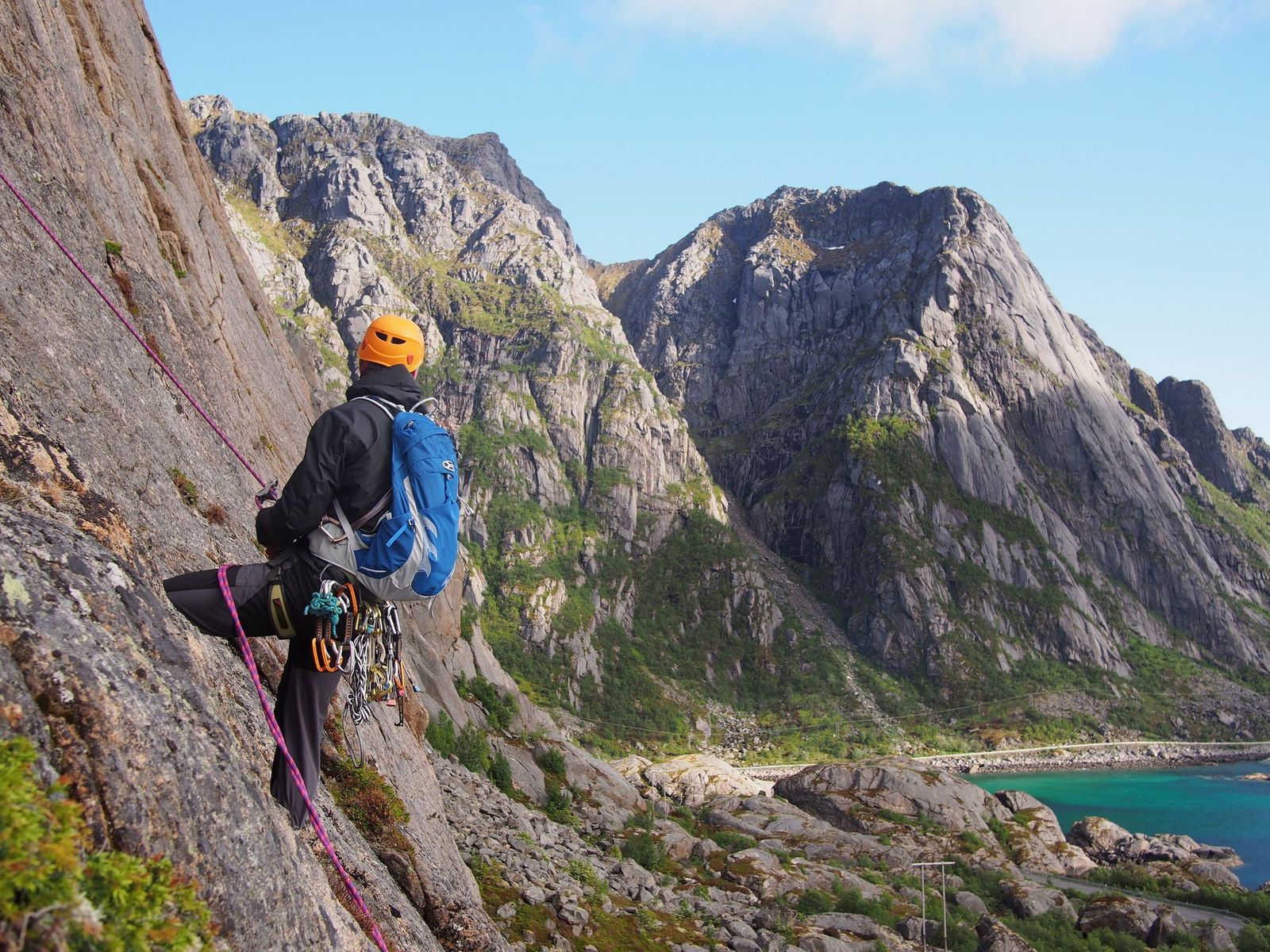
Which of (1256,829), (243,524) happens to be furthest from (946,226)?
(243,524)

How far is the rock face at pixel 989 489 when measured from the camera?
145 metres

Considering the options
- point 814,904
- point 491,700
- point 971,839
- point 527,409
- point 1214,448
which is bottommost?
point 971,839

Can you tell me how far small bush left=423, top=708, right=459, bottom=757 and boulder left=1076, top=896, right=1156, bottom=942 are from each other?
27.3 m

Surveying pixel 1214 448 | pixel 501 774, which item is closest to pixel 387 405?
pixel 501 774

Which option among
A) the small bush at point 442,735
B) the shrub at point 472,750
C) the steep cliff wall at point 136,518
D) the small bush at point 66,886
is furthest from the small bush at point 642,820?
the small bush at point 66,886

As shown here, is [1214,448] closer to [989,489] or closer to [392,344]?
[989,489]

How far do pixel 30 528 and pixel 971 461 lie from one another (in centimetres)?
17059

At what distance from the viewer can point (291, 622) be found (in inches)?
206

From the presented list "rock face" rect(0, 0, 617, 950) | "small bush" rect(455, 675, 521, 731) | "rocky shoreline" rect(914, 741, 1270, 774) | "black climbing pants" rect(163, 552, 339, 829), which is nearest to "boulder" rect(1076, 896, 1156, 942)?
"small bush" rect(455, 675, 521, 731)

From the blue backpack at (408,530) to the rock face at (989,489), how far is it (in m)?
140

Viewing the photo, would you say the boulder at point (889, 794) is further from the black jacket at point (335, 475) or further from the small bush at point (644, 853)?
the black jacket at point (335, 475)

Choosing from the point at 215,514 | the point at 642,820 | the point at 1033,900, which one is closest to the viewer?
the point at 215,514

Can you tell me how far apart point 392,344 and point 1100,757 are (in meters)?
131

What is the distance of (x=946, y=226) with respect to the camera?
188125mm
